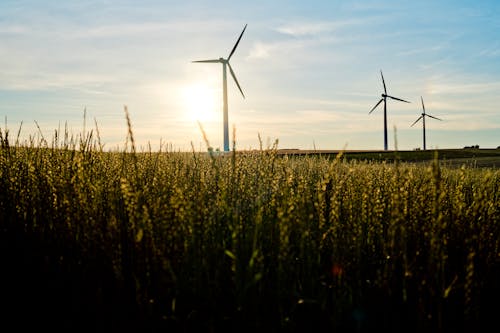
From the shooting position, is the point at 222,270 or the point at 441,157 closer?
the point at 222,270

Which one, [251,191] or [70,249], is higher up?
[251,191]

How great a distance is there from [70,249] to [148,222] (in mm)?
1156

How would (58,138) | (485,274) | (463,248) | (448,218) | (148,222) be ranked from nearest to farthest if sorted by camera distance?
(148,222) < (485,274) < (463,248) < (448,218) < (58,138)

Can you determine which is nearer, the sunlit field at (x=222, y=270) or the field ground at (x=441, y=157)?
the sunlit field at (x=222, y=270)

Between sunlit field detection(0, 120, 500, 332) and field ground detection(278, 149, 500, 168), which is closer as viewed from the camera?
sunlit field detection(0, 120, 500, 332)

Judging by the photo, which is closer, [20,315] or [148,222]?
[148,222]

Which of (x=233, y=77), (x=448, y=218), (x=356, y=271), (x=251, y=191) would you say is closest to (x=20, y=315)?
(x=251, y=191)

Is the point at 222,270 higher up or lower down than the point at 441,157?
lower down

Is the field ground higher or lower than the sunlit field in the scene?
higher

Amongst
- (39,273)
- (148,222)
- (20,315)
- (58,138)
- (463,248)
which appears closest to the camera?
(148,222)

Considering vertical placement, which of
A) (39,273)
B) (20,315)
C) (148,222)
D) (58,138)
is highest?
(58,138)

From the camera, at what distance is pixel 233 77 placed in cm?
2467

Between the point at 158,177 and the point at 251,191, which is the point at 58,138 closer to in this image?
the point at 158,177

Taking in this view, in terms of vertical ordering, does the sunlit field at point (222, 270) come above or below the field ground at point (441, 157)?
below
